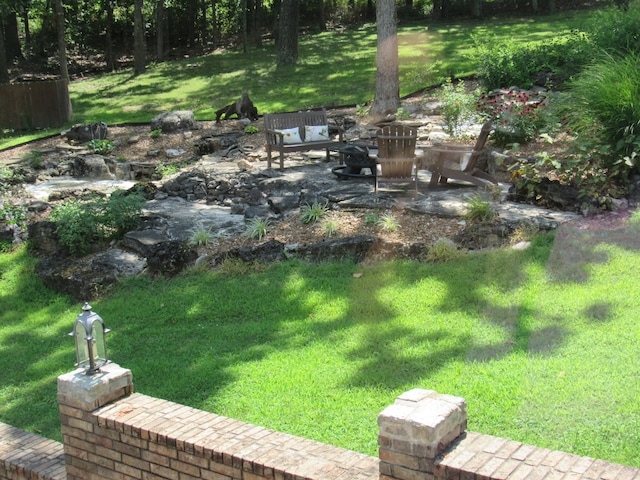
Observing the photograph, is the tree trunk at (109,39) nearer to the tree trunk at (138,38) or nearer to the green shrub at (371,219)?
the tree trunk at (138,38)

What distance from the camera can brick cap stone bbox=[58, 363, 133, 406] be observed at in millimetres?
4496

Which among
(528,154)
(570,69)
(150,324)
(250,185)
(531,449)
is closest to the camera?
(531,449)

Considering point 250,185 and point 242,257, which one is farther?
point 250,185

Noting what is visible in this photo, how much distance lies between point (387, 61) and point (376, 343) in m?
10.5

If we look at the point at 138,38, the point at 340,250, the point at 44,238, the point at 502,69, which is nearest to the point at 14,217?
the point at 44,238

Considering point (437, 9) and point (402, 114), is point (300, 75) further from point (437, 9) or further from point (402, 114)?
point (437, 9)

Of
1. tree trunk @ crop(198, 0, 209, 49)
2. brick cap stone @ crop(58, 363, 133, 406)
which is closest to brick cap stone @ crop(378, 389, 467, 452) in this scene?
brick cap stone @ crop(58, 363, 133, 406)

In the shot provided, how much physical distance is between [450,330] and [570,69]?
32.2 feet

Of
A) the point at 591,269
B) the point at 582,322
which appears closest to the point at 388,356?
the point at 582,322

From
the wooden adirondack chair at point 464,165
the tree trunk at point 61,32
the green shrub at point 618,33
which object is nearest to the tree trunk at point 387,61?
the green shrub at point 618,33

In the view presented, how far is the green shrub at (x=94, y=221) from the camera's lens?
9734 millimetres

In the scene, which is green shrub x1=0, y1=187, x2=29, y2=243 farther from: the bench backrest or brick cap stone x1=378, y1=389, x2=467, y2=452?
brick cap stone x1=378, y1=389, x2=467, y2=452

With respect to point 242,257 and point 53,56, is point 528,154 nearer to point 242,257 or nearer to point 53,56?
point 242,257

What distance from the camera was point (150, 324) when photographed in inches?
297
